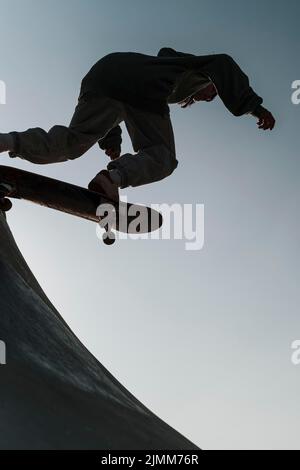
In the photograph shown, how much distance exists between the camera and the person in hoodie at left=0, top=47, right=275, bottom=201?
14.0 feet

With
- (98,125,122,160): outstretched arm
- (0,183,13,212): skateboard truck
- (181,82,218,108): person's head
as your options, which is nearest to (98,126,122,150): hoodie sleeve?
(98,125,122,160): outstretched arm

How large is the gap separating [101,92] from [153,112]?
0.41m

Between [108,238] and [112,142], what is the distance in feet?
3.23

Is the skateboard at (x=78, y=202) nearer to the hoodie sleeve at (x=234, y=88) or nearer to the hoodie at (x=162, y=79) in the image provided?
the hoodie at (x=162, y=79)

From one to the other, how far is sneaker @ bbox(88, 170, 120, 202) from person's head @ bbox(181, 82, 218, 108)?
1188 millimetres

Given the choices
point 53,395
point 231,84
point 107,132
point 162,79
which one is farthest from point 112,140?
point 53,395

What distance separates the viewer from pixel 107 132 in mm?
4668

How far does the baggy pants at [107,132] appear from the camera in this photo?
4145 millimetres

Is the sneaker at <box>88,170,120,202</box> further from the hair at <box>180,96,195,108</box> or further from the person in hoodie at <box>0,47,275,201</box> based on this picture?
the hair at <box>180,96,195,108</box>

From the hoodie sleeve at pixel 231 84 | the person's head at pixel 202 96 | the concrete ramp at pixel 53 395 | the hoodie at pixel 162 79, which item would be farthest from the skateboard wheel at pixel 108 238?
the person's head at pixel 202 96

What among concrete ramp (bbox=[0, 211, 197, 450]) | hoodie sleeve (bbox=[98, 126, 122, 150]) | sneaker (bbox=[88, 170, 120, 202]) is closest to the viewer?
concrete ramp (bbox=[0, 211, 197, 450])

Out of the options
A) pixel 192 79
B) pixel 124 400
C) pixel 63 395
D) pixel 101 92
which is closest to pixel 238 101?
pixel 192 79

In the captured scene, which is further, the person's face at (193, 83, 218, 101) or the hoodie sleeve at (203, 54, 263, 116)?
the person's face at (193, 83, 218, 101)
